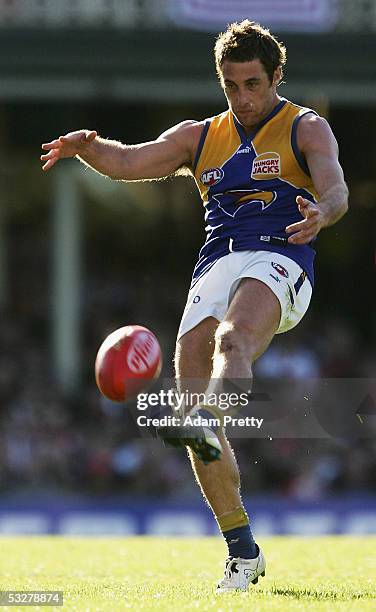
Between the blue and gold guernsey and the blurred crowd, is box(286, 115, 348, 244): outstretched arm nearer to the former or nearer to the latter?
the blue and gold guernsey

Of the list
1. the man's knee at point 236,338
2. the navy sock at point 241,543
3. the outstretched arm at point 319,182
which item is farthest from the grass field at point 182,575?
the outstretched arm at point 319,182

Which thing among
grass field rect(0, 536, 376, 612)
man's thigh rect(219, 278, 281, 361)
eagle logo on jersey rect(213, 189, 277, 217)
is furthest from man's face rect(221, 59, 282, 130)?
grass field rect(0, 536, 376, 612)

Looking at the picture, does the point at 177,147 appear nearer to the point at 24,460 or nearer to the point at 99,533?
the point at 99,533

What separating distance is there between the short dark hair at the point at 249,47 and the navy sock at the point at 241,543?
7.12 ft

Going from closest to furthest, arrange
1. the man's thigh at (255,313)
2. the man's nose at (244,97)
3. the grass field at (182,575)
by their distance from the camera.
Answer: the grass field at (182,575)
the man's thigh at (255,313)
the man's nose at (244,97)

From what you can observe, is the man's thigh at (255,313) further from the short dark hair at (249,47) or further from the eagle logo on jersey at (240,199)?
the short dark hair at (249,47)

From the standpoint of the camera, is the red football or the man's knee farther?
the red football

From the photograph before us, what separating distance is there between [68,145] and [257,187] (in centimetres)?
99

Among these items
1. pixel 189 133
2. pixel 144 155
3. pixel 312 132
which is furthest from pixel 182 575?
pixel 312 132

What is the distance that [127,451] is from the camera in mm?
17594

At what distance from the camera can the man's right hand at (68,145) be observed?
6.18 meters

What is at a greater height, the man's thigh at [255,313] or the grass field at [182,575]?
the man's thigh at [255,313]

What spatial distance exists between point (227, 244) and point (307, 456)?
11772 mm

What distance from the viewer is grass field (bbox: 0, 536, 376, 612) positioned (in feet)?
17.1
